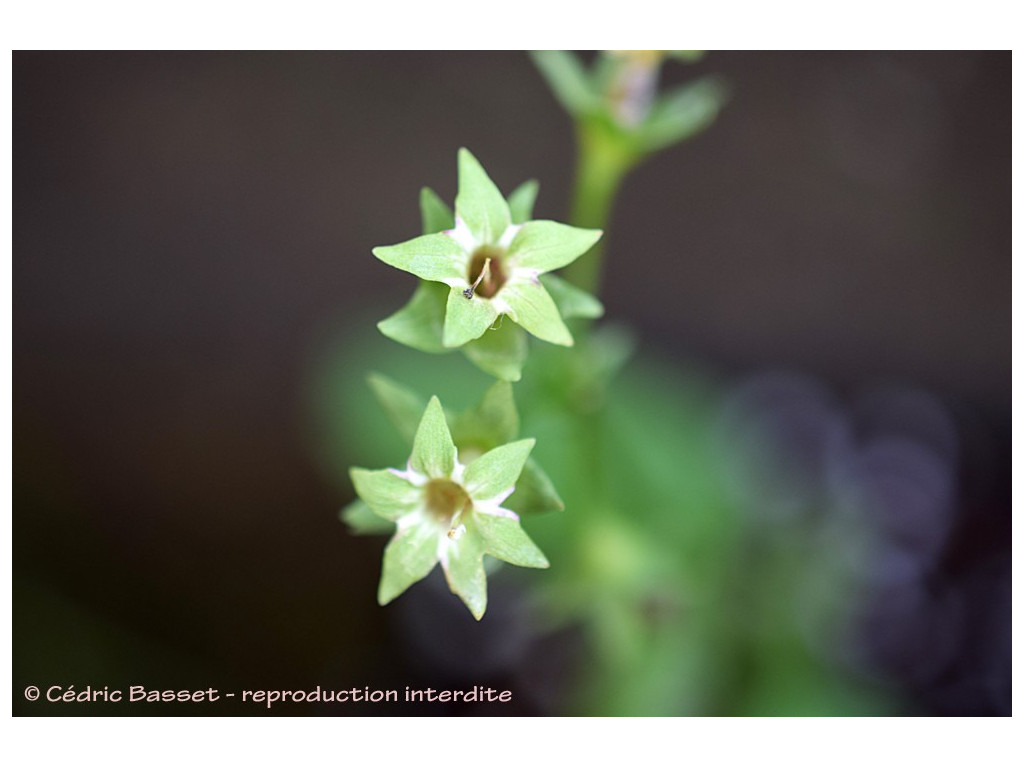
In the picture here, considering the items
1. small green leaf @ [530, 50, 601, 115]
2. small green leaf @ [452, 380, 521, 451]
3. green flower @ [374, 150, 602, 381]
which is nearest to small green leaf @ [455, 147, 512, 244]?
green flower @ [374, 150, 602, 381]

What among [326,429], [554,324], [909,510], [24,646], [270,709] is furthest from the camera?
[909,510]

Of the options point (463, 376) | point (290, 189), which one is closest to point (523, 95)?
point (290, 189)

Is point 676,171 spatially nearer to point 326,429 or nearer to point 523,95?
point 523,95

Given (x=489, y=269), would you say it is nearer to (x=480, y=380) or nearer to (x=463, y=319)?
(x=463, y=319)

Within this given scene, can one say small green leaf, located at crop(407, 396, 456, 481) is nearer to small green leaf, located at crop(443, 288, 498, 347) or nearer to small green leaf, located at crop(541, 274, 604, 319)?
small green leaf, located at crop(443, 288, 498, 347)

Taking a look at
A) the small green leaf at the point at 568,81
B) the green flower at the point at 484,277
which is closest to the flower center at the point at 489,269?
the green flower at the point at 484,277

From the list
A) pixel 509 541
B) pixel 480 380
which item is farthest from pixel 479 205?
pixel 480 380
